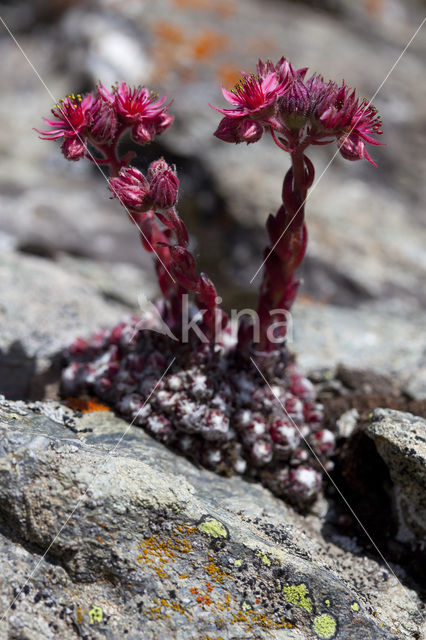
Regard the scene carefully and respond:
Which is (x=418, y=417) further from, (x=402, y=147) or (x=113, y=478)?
(x=402, y=147)

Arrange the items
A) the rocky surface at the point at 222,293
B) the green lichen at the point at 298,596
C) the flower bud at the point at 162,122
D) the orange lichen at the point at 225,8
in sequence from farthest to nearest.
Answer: the orange lichen at the point at 225,8, the flower bud at the point at 162,122, the green lichen at the point at 298,596, the rocky surface at the point at 222,293

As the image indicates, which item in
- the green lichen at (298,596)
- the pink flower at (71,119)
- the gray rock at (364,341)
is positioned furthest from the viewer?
the gray rock at (364,341)

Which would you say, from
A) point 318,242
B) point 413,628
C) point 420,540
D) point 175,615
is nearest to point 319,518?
point 420,540

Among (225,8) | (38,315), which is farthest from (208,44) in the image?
(38,315)

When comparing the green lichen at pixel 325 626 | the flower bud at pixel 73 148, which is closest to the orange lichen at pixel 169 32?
the flower bud at pixel 73 148

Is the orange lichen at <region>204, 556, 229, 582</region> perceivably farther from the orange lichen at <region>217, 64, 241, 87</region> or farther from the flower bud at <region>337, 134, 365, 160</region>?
the orange lichen at <region>217, 64, 241, 87</region>

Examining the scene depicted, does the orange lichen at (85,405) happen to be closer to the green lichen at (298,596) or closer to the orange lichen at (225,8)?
the green lichen at (298,596)

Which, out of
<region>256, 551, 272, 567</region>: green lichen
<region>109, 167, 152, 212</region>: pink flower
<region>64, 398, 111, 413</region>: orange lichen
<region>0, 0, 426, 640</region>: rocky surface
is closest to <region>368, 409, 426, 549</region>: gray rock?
<region>0, 0, 426, 640</region>: rocky surface

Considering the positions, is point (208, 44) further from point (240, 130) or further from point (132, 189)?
point (132, 189)
